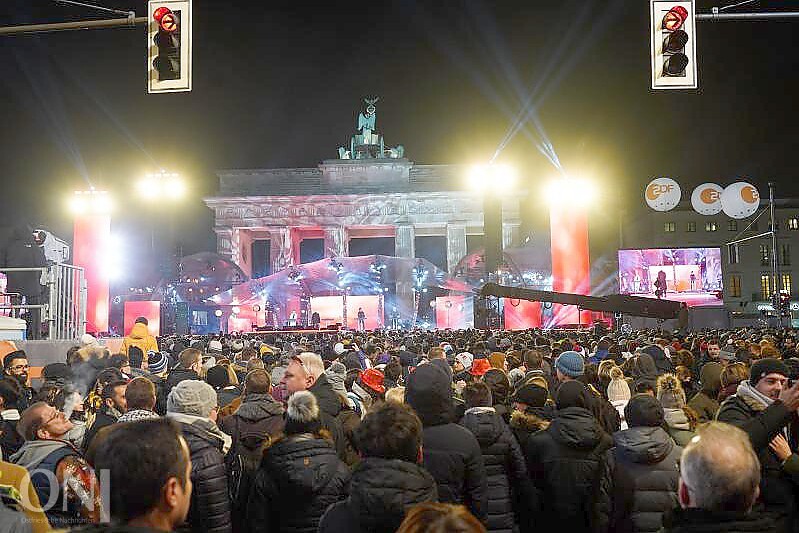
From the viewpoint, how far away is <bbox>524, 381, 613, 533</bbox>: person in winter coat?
533cm

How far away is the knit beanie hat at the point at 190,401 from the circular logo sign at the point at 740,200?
30.7m

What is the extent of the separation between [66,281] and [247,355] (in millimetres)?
6658

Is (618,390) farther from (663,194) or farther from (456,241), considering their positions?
(456,241)

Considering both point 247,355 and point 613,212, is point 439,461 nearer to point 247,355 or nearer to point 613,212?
point 247,355

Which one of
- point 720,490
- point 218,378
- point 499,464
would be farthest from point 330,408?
point 720,490

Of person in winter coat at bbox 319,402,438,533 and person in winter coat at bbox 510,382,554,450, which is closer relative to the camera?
person in winter coat at bbox 319,402,438,533

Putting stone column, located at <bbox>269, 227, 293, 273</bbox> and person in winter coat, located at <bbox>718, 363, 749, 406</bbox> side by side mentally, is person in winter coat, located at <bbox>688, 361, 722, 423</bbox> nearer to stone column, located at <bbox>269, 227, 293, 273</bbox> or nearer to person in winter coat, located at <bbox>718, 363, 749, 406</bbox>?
Answer: person in winter coat, located at <bbox>718, 363, 749, 406</bbox>

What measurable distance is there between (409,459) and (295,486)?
1071 mm

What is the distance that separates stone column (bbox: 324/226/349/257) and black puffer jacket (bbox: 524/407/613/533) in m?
63.8

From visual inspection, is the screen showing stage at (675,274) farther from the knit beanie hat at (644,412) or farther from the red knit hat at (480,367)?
the knit beanie hat at (644,412)

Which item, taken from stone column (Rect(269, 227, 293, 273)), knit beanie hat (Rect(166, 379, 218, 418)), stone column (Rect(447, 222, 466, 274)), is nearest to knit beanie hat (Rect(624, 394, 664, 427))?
knit beanie hat (Rect(166, 379, 218, 418))

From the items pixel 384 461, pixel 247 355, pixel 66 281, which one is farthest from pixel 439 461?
pixel 66 281

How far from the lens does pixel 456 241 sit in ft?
228

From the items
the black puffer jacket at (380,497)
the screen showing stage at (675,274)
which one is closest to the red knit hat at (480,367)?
the black puffer jacket at (380,497)
